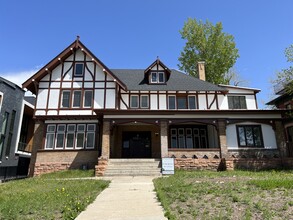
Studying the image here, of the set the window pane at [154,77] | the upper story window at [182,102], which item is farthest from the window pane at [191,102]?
the window pane at [154,77]

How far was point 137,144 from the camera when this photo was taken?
20.8 meters

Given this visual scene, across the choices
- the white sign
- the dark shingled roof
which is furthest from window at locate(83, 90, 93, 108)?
the white sign

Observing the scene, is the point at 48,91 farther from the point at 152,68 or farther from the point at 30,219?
the point at 30,219

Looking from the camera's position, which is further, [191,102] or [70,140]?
[191,102]

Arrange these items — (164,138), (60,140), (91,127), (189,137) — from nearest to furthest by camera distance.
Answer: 1. (164,138)
2. (60,140)
3. (91,127)
4. (189,137)

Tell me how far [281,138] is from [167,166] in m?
9.86

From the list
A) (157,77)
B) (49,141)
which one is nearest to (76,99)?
(49,141)

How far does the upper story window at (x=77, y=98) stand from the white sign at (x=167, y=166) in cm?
834

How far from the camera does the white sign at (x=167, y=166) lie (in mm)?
15229

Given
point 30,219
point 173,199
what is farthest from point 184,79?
point 30,219

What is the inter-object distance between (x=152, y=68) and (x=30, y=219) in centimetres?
1886

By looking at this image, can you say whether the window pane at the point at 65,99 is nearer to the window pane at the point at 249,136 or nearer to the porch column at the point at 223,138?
the porch column at the point at 223,138

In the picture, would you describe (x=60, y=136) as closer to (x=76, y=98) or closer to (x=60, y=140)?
(x=60, y=140)

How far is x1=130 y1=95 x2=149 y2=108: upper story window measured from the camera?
2123cm
